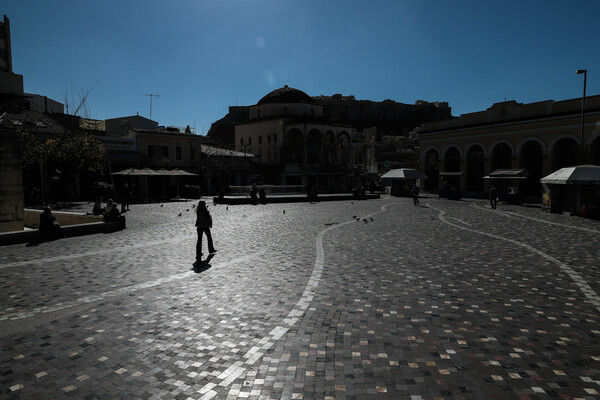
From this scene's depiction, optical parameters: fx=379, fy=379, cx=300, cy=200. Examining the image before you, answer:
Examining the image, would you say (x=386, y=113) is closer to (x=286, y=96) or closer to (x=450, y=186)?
(x=286, y=96)

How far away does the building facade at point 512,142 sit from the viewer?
110 feet

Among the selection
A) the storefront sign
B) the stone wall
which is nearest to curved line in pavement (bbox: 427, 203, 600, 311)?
the stone wall

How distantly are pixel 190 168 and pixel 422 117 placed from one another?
134m

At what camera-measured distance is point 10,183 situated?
13.8 metres

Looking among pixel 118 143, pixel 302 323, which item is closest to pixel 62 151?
pixel 118 143

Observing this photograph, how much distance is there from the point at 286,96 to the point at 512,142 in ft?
119

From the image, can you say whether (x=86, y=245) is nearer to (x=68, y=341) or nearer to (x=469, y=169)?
(x=68, y=341)

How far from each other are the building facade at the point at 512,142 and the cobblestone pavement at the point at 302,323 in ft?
90.3

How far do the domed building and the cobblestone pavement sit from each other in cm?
4430

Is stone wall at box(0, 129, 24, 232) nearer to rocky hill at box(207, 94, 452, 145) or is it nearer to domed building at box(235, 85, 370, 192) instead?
domed building at box(235, 85, 370, 192)

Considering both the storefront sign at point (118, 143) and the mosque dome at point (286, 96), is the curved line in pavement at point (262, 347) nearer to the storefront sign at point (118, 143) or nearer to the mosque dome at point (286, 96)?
the storefront sign at point (118, 143)

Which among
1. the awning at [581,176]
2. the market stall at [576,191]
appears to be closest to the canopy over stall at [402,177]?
the market stall at [576,191]

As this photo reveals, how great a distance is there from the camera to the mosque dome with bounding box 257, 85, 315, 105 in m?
63.0

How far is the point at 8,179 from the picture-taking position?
45.1 ft
